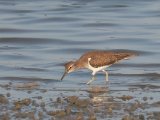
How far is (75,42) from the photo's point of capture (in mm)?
19828

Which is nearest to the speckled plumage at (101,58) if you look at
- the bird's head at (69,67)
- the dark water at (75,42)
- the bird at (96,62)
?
the bird at (96,62)

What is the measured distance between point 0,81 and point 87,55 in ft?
6.60

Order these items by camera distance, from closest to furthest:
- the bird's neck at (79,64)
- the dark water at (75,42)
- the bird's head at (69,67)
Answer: the dark water at (75,42)
the bird's head at (69,67)
the bird's neck at (79,64)

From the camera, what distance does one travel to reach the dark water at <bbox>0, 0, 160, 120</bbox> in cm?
1415

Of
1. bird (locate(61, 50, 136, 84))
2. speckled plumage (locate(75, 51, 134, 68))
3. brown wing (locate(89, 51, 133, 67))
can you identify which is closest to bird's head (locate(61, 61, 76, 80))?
bird (locate(61, 50, 136, 84))

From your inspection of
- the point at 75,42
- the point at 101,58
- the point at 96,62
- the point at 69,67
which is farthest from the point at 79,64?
the point at 75,42

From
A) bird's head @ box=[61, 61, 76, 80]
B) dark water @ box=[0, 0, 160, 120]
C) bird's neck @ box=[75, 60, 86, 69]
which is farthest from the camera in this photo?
bird's neck @ box=[75, 60, 86, 69]

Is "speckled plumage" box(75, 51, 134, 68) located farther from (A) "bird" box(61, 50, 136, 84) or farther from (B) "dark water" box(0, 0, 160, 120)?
(B) "dark water" box(0, 0, 160, 120)

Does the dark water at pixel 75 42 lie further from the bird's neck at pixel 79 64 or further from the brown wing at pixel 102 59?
the brown wing at pixel 102 59

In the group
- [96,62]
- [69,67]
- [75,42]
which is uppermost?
[75,42]

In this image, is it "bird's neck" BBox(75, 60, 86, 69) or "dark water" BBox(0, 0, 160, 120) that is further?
"bird's neck" BBox(75, 60, 86, 69)

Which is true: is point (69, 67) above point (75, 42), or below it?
below

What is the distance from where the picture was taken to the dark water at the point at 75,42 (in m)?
14.1

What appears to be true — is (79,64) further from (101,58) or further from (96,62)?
(101,58)
